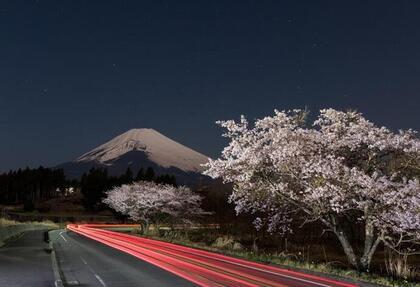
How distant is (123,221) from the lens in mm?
114125

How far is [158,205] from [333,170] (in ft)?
134

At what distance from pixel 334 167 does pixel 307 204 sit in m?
2.90

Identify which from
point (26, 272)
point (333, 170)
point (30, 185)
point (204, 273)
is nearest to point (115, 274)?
point (26, 272)

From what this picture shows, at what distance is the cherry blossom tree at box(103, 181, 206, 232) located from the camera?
200 feet

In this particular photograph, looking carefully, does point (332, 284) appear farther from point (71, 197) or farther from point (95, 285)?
point (71, 197)

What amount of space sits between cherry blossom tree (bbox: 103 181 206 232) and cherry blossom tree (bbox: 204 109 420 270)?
35.7 m

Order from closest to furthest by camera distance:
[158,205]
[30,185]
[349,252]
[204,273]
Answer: [204,273], [349,252], [158,205], [30,185]

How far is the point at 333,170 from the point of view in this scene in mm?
22172

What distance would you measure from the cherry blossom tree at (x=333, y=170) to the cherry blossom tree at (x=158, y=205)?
117 feet

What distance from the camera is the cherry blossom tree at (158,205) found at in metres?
61.0

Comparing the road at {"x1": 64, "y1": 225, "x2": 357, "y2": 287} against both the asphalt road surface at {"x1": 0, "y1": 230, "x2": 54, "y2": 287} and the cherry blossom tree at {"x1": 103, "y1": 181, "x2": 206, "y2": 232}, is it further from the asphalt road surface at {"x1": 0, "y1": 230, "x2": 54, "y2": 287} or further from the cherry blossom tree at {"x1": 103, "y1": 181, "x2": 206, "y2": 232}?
the cherry blossom tree at {"x1": 103, "y1": 181, "x2": 206, "y2": 232}

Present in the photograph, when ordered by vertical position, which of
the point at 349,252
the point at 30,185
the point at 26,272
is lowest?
the point at 26,272

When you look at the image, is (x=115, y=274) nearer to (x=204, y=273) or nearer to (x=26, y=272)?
(x=26, y=272)

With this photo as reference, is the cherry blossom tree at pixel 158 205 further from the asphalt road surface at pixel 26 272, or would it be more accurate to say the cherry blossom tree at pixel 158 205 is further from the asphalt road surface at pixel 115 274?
the asphalt road surface at pixel 26 272
